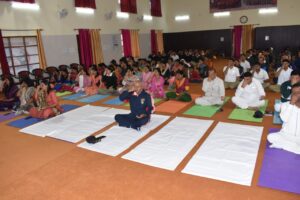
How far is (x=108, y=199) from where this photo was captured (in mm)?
2361

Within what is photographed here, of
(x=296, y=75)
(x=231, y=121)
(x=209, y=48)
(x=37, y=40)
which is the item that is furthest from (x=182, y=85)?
(x=209, y=48)

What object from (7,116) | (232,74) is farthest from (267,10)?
(7,116)

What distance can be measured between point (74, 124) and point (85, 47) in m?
5.79

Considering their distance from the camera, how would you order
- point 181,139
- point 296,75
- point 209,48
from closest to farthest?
point 181,139 → point 296,75 → point 209,48

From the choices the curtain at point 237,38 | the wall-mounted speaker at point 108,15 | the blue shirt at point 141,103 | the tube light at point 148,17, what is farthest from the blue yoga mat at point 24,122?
the curtain at point 237,38

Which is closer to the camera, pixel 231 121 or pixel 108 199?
pixel 108 199

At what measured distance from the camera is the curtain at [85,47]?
30.9 ft

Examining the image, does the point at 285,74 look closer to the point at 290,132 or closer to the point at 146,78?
the point at 290,132

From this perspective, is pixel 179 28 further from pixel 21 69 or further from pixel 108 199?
pixel 108 199

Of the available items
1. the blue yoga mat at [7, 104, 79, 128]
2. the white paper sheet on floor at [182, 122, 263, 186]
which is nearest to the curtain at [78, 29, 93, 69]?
the blue yoga mat at [7, 104, 79, 128]

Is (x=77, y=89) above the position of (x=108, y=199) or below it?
above

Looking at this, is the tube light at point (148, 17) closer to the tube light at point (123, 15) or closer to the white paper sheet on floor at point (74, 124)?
the tube light at point (123, 15)

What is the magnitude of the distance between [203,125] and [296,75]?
1769 millimetres

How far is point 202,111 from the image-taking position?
4.88 metres
